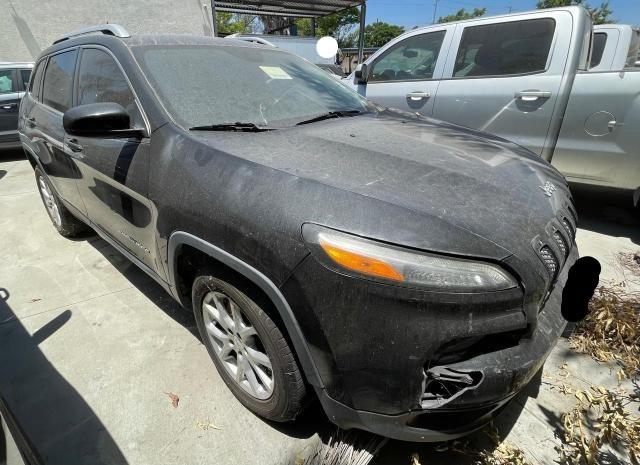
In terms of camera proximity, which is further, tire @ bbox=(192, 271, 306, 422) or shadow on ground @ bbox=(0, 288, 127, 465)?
shadow on ground @ bbox=(0, 288, 127, 465)

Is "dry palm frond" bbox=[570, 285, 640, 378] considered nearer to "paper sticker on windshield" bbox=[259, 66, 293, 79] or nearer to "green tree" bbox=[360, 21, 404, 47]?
"paper sticker on windshield" bbox=[259, 66, 293, 79]

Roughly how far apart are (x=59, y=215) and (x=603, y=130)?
16.9 ft

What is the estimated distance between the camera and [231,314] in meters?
1.80

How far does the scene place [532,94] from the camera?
3697mm

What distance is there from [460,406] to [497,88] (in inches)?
143

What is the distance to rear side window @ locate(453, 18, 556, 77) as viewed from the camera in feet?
12.3

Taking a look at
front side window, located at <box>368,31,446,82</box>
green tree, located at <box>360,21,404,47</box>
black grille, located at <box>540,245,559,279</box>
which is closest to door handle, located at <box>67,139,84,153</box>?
black grille, located at <box>540,245,559,279</box>

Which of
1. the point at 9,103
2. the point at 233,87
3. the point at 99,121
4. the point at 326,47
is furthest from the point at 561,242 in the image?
Result: the point at 9,103

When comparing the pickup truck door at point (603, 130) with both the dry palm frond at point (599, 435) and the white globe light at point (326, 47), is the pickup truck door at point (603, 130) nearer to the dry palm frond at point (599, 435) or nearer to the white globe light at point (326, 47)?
the dry palm frond at point (599, 435)

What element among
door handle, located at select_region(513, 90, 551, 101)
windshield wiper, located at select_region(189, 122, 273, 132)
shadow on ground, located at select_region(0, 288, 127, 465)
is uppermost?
windshield wiper, located at select_region(189, 122, 273, 132)

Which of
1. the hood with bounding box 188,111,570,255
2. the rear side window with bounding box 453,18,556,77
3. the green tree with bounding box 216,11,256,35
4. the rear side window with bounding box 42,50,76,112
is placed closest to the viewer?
the hood with bounding box 188,111,570,255

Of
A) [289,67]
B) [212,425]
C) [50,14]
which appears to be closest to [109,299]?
[212,425]

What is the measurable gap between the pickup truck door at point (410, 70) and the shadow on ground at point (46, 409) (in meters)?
4.16

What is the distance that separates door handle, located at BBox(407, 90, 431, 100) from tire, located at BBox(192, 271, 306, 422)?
361 cm
